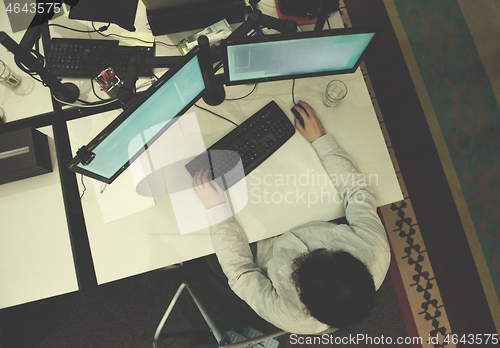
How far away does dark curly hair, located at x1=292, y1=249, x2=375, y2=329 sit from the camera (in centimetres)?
83

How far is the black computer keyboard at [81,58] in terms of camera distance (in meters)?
1.17

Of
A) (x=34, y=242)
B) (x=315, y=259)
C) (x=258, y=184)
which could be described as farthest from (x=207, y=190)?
(x=34, y=242)

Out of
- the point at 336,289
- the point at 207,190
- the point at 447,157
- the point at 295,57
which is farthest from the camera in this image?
the point at 447,157

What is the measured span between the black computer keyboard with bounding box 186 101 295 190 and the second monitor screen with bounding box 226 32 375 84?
0.59 ft

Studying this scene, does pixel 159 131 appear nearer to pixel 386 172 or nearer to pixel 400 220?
pixel 386 172

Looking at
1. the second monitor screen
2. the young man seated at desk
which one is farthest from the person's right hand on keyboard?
the second monitor screen

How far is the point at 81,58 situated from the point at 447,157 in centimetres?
226

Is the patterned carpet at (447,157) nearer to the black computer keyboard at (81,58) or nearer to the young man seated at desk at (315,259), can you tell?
the young man seated at desk at (315,259)

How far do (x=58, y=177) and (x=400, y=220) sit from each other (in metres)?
1.97

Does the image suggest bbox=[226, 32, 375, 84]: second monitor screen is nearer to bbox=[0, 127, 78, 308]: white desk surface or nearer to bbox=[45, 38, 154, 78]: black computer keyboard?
bbox=[45, 38, 154, 78]: black computer keyboard

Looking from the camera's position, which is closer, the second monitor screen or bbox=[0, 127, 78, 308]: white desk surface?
the second monitor screen

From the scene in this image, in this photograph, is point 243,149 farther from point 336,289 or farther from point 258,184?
point 336,289

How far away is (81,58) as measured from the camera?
1172mm

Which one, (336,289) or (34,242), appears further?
(34,242)
